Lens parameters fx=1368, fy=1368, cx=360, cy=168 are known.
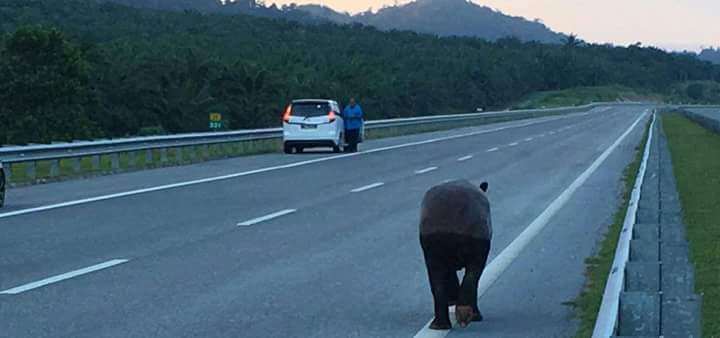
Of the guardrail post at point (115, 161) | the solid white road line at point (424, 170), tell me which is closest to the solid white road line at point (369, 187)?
the solid white road line at point (424, 170)

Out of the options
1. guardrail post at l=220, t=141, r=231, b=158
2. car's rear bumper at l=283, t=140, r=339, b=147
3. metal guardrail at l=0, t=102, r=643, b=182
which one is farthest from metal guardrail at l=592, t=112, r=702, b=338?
car's rear bumper at l=283, t=140, r=339, b=147

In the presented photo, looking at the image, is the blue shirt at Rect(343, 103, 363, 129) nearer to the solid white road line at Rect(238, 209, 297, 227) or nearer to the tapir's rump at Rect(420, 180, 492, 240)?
the solid white road line at Rect(238, 209, 297, 227)

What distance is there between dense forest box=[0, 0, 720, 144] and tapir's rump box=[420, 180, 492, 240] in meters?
45.4

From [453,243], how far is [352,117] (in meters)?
31.5

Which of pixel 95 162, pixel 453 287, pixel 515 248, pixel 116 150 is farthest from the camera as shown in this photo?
pixel 116 150

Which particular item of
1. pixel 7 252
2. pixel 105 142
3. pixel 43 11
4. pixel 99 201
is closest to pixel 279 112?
pixel 43 11

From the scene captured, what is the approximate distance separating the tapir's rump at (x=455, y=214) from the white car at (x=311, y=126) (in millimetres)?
29885

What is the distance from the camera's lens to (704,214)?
19859 mm

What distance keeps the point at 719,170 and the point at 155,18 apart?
11942cm

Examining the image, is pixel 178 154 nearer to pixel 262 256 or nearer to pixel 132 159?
pixel 132 159

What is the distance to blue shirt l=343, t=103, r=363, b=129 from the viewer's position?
41.6 m

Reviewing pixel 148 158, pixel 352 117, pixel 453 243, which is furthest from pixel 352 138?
pixel 453 243

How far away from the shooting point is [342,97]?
104 metres

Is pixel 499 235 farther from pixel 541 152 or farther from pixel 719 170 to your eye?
pixel 541 152
